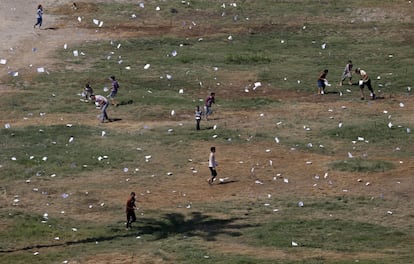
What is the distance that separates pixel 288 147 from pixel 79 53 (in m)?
17.9

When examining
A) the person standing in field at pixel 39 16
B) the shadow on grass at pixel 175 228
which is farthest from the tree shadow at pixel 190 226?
the person standing in field at pixel 39 16

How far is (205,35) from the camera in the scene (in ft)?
203

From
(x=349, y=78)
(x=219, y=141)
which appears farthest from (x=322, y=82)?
(x=219, y=141)

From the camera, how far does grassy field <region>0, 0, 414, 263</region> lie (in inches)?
1356

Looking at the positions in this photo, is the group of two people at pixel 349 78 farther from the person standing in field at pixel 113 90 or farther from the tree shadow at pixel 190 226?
the tree shadow at pixel 190 226

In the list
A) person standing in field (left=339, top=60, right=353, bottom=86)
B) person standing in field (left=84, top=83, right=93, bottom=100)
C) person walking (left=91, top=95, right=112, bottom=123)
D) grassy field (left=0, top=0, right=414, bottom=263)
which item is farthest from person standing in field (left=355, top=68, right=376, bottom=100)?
person standing in field (left=84, top=83, right=93, bottom=100)

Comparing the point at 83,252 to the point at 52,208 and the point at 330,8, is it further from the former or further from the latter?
the point at 330,8

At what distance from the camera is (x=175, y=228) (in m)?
35.6

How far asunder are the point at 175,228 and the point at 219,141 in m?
9.73

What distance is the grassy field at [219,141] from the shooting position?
34438 millimetres

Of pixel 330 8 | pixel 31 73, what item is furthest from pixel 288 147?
pixel 330 8

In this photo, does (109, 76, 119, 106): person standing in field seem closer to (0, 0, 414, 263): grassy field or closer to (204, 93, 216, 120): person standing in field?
(0, 0, 414, 263): grassy field

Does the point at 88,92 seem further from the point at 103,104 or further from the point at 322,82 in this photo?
the point at 322,82

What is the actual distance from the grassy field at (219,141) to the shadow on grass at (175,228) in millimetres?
69
